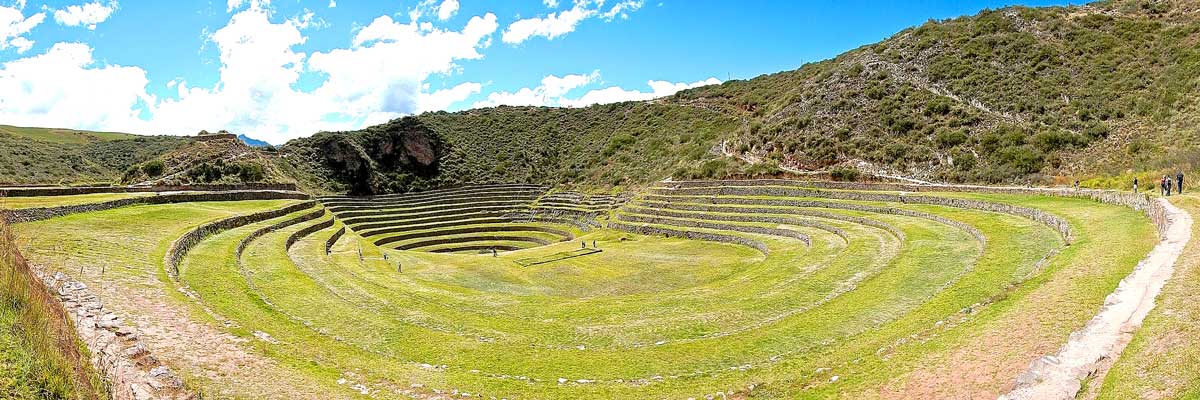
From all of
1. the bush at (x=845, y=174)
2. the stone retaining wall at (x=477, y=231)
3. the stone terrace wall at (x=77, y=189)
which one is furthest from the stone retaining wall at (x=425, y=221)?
the bush at (x=845, y=174)

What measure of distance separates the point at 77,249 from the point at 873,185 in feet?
123

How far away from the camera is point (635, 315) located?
14852 millimetres

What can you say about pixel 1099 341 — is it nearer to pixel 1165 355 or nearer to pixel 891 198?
pixel 1165 355

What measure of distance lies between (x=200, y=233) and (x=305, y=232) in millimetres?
8692

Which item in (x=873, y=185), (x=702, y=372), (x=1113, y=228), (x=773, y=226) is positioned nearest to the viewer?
(x=702, y=372)

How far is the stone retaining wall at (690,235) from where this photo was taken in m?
29.5

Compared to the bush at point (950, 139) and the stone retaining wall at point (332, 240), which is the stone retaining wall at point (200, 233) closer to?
the stone retaining wall at point (332, 240)

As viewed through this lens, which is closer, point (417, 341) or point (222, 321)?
point (222, 321)

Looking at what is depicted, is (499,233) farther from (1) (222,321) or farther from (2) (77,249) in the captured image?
(1) (222,321)

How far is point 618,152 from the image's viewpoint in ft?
256

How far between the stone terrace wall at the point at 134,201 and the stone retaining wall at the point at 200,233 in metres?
3.58

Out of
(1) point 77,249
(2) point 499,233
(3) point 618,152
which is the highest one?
(3) point 618,152

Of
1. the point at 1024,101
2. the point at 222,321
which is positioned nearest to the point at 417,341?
the point at 222,321

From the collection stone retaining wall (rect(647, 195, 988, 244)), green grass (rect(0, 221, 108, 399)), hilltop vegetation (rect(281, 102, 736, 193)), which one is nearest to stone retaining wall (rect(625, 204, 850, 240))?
stone retaining wall (rect(647, 195, 988, 244))
